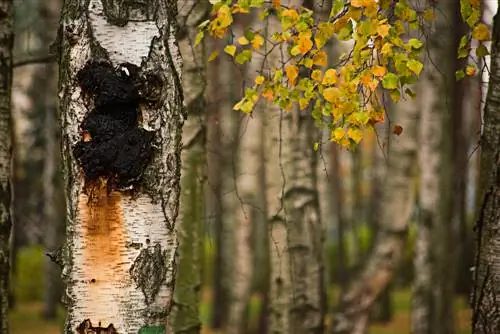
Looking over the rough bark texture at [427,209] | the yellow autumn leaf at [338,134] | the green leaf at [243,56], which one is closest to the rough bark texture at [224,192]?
the rough bark texture at [427,209]

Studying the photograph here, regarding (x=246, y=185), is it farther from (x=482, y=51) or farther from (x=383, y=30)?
(x=383, y=30)

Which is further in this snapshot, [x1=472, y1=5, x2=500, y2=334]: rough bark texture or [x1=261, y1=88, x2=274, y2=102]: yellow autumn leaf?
[x1=261, y1=88, x2=274, y2=102]: yellow autumn leaf

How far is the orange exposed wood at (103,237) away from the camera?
3.56 metres

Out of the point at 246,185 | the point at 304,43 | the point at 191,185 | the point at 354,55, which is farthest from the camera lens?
the point at 246,185

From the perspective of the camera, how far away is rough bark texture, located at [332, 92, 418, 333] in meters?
8.37

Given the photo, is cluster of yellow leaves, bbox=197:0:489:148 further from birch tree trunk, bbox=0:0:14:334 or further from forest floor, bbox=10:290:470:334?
forest floor, bbox=10:290:470:334

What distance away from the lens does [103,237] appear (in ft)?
11.7

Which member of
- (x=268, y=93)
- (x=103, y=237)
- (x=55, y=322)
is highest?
(x=268, y=93)

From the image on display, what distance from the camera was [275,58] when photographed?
7.27 meters

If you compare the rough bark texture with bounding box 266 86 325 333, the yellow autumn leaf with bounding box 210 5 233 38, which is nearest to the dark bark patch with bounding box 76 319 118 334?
the yellow autumn leaf with bounding box 210 5 233 38

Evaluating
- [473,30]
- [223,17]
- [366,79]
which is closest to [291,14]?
[223,17]

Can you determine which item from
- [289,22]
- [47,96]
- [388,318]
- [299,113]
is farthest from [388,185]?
[47,96]

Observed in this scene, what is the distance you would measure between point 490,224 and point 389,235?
451 cm

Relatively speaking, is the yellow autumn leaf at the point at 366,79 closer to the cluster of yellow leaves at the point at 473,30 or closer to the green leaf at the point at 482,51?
the cluster of yellow leaves at the point at 473,30
